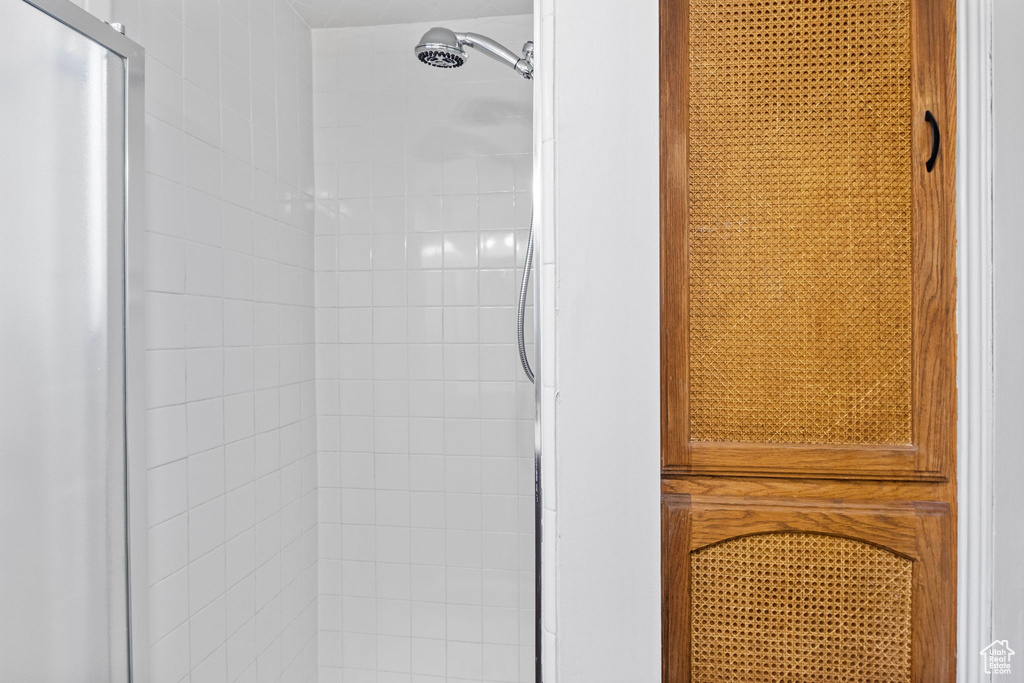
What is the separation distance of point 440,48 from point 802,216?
3.42ft

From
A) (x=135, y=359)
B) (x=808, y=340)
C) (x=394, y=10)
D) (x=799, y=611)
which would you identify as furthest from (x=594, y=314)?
(x=394, y=10)

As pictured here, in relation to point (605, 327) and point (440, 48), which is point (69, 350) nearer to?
point (605, 327)

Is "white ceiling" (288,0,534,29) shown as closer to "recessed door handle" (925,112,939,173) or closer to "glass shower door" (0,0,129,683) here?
"glass shower door" (0,0,129,683)

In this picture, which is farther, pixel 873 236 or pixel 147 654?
pixel 147 654

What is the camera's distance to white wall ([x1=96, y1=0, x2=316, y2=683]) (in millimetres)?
1172

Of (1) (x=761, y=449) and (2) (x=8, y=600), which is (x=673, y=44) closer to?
(1) (x=761, y=449)

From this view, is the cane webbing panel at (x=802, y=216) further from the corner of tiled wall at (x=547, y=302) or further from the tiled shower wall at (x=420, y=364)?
the tiled shower wall at (x=420, y=364)

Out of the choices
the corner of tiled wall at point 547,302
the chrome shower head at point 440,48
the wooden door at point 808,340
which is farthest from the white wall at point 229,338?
the wooden door at point 808,340

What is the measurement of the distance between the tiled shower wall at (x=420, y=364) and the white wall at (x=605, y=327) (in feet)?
3.15

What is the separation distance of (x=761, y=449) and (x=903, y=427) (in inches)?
7.6

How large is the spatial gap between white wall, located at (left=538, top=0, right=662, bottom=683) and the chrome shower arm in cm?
71

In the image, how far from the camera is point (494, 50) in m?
1.50
